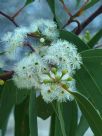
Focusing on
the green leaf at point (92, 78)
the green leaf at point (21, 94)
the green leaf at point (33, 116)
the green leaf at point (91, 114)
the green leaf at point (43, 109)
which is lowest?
the green leaf at point (91, 114)

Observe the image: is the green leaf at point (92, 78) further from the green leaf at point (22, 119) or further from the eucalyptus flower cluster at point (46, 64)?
the green leaf at point (22, 119)

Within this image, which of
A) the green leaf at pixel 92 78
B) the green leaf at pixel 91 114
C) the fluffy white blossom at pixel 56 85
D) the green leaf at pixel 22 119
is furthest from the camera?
the green leaf at pixel 22 119

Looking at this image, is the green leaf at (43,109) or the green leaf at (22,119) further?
the green leaf at (22,119)

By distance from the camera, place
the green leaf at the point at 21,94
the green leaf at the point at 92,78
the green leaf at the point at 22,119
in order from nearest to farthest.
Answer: the green leaf at the point at 92,78
the green leaf at the point at 21,94
the green leaf at the point at 22,119

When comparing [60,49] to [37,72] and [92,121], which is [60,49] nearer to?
[37,72]

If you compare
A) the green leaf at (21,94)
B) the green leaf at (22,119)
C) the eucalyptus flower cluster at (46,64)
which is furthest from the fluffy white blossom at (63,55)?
the green leaf at (22,119)

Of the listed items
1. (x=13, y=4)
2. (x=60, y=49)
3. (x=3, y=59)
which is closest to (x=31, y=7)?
(x=13, y=4)
